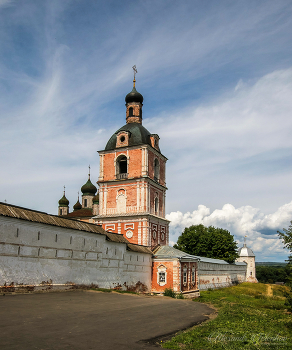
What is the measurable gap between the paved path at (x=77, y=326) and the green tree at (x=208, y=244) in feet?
123

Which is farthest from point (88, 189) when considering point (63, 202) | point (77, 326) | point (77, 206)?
point (77, 326)

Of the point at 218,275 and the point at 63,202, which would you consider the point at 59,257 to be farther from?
the point at 63,202

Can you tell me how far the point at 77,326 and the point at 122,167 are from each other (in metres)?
27.3

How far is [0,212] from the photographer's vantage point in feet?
48.2

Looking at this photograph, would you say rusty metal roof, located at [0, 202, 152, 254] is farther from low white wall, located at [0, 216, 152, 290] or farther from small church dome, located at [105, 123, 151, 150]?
small church dome, located at [105, 123, 151, 150]

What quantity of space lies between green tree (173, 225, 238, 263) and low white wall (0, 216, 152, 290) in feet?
81.3

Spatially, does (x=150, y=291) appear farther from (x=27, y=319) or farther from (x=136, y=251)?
(x=27, y=319)

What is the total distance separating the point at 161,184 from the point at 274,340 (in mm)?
27118

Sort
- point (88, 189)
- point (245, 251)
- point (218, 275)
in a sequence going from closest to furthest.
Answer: point (218, 275) → point (88, 189) → point (245, 251)

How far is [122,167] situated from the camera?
35469 mm

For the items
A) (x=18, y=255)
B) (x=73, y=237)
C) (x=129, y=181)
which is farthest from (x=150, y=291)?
(x=18, y=255)

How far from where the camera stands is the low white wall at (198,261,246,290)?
38.0 metres

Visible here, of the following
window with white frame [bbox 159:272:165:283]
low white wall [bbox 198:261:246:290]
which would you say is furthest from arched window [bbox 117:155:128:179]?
low white wall [bbox 198:261:246:290]

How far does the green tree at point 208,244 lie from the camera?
161 ft
